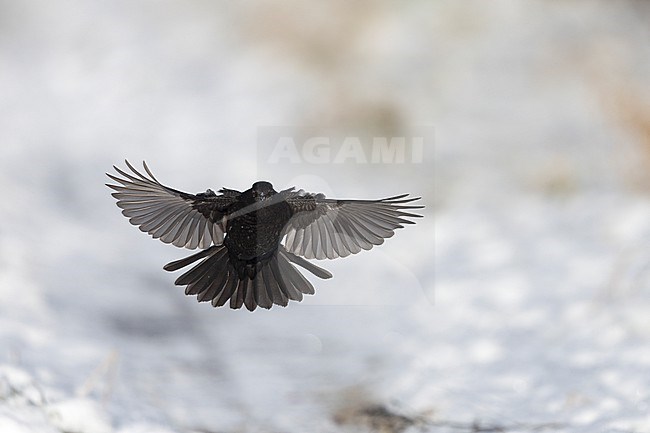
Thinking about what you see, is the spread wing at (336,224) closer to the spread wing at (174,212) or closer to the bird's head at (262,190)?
the bird's head at (262,190)

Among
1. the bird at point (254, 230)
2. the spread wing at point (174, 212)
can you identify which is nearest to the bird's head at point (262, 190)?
the bird at point (254, 230)

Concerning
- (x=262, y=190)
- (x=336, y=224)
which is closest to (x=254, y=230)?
(x=262, y=190)

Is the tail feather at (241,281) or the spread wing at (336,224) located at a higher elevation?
the spread wing at (336,224)

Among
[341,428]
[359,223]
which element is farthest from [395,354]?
[359,223]

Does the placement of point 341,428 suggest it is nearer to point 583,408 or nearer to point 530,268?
point 583,408

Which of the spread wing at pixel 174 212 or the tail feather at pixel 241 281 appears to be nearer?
the tail feather at pixel 241 281

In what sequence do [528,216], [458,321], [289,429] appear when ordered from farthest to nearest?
[528,216]
[458,321]
[289,429]

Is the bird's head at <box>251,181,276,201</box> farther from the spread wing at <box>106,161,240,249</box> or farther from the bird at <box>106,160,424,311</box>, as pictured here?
the spread wing at <box>106,161,240,249</box>
